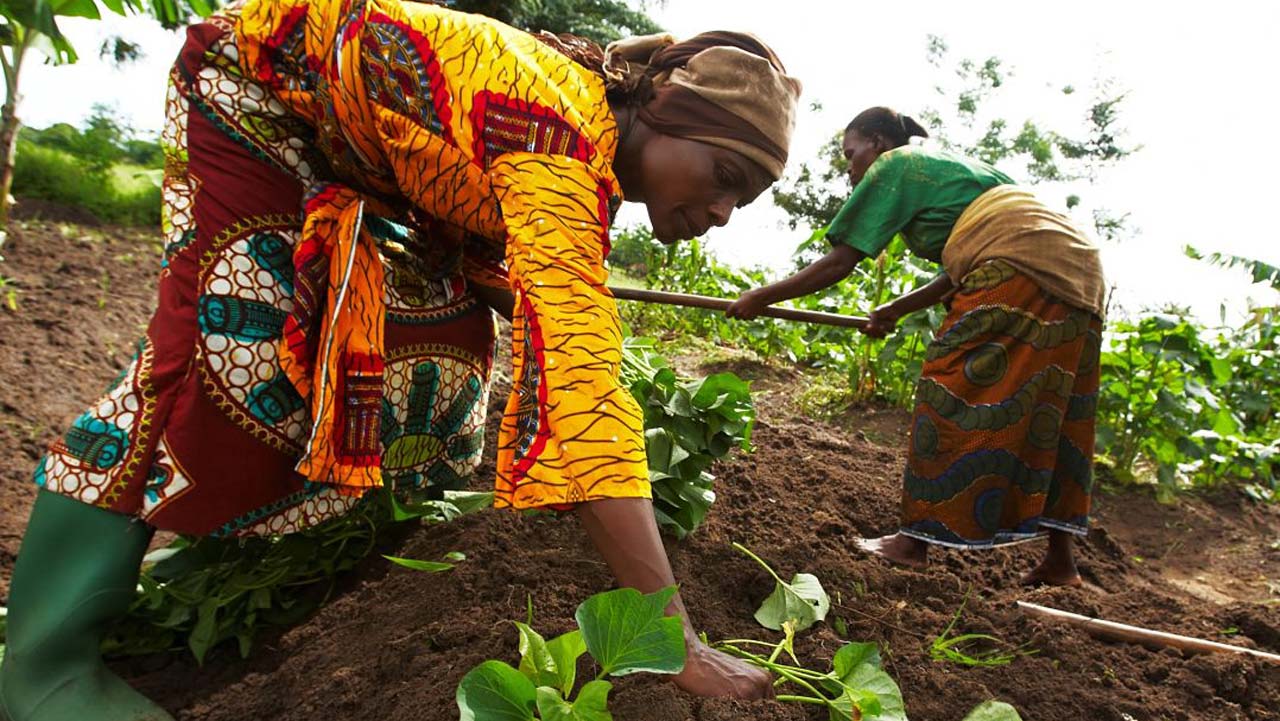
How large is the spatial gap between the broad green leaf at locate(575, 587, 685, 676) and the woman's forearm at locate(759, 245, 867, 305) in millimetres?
1655

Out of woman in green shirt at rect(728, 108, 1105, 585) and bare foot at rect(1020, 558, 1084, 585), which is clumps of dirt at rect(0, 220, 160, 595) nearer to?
woman in green shirt at rect(728, 108, 1105, 585)

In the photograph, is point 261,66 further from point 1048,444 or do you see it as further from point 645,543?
point 1048,444

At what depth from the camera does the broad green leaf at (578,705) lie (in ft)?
3.32

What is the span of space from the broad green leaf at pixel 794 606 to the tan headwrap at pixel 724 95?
2.64 ft

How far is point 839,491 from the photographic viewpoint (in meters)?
2.69

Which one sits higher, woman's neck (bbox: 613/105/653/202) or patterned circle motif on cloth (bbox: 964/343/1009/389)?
woman's neck (bbox: 613/105/653/202)

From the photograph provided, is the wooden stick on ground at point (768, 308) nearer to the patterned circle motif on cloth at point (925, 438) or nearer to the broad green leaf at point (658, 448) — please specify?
the patterned circle motif on cloth at point (925, 438)

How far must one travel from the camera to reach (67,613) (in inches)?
53.4

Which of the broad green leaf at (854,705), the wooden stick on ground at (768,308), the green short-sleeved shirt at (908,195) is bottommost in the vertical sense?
the broad green leaf at (854,705)

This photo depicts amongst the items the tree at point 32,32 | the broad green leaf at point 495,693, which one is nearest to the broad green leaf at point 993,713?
the broad green leaf at point 495,693

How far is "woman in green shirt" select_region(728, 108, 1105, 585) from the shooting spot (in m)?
2.37

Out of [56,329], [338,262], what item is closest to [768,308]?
[338,262]

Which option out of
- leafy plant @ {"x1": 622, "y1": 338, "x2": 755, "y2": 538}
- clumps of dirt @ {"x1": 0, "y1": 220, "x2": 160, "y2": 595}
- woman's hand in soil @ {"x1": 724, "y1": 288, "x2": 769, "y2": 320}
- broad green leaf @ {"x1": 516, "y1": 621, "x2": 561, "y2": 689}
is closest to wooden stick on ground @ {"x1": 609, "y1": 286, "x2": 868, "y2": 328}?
woman's hand in soil @ {"x1": 724, "y1": 288, "x2": 769, "y2": 320}

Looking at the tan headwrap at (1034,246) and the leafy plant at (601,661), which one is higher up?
the tan headwrap at (1034,246)
